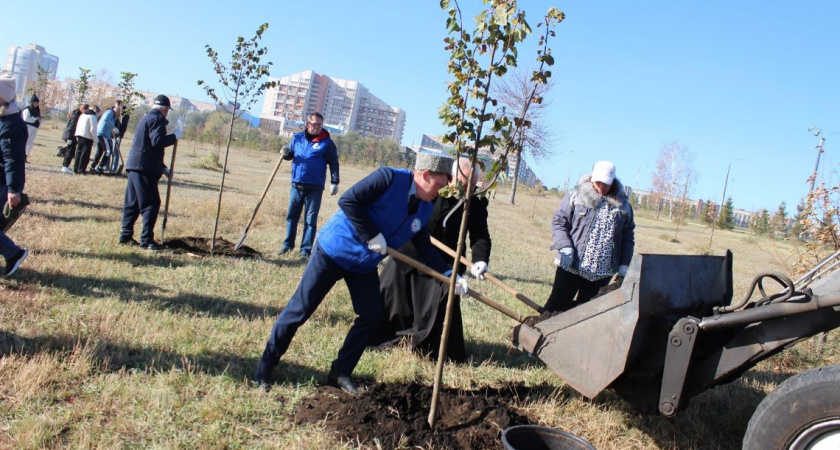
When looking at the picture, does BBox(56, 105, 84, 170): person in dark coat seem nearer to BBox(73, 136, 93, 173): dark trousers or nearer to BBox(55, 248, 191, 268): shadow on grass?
BBox(73, 136, 93, 173): dark trousers

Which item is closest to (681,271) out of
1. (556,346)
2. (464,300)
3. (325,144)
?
(556,346)

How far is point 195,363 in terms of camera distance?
4301mm

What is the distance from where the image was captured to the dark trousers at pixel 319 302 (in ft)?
13.3

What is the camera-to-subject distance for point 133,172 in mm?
7707

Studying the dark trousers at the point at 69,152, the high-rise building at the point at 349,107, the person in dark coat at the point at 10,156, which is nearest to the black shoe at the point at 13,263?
the person in dark coat at the point at 10,156

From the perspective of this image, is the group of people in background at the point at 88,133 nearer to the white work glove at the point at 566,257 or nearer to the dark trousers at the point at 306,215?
the dark trousers at the point at 306,215

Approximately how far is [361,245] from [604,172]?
2260 mm

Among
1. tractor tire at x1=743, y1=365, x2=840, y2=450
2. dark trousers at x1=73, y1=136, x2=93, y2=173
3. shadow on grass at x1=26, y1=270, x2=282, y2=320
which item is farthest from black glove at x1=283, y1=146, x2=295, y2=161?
dark trousers at x1=73, y1=136, x2=93, y2=173

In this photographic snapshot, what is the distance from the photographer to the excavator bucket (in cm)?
343

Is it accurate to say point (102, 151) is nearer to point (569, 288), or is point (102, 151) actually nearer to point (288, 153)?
point (288, 153)

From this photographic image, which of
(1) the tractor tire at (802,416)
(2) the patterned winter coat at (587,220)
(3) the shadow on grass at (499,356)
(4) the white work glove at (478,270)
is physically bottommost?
(3) the shadow on grass at (499,356)

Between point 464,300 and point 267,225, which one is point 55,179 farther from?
point 464,300

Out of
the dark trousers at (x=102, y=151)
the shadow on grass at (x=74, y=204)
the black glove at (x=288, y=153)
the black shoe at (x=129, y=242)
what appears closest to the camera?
the black shoe at (x=129, y=242)

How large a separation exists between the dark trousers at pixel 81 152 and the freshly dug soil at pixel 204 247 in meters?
8.36
